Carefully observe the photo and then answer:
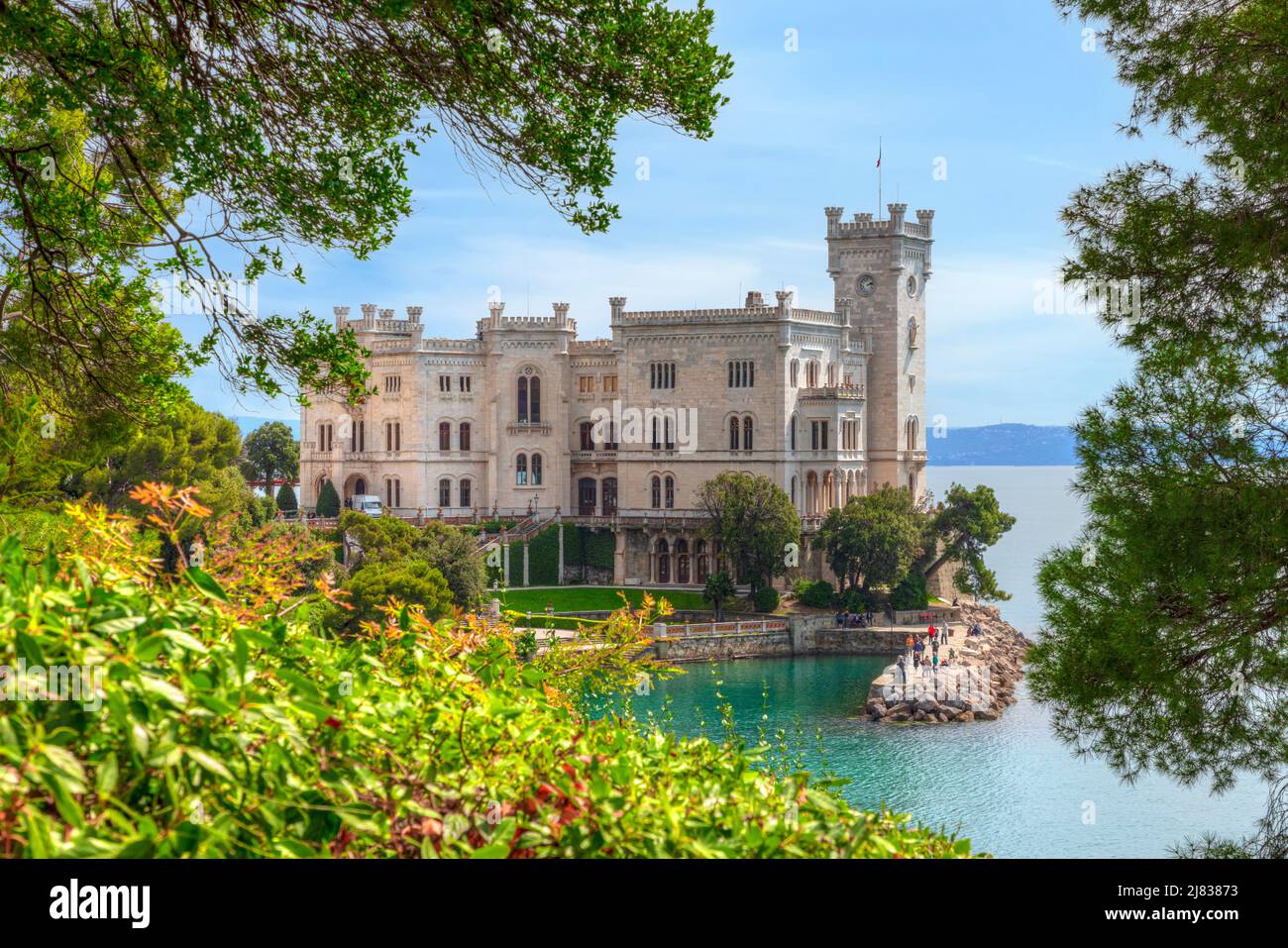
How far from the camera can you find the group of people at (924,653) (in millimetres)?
47469

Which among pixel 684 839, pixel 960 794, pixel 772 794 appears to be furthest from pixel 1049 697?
pixel 960 794

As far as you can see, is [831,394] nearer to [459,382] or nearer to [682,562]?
[682,562]

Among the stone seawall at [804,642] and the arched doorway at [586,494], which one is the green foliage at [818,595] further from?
the arched doorway at [586,494]

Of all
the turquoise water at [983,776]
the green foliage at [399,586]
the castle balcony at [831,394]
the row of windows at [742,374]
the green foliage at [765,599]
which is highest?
the row of windows at [742,374]

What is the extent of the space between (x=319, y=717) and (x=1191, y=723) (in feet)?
28.6

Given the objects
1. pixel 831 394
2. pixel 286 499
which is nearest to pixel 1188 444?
pixel 831 394

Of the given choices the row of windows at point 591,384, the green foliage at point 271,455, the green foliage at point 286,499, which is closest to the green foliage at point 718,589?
the row of windows at point 591,384

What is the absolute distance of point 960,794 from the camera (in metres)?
33.8

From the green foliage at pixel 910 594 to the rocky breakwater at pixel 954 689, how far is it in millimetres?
4182

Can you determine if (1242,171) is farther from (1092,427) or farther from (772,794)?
(772,794)

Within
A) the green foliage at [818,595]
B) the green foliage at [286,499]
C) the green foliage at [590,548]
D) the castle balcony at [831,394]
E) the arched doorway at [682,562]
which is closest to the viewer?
the green foliage at [818,595]

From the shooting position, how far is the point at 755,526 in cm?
5541

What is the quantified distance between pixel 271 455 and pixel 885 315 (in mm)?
41265
